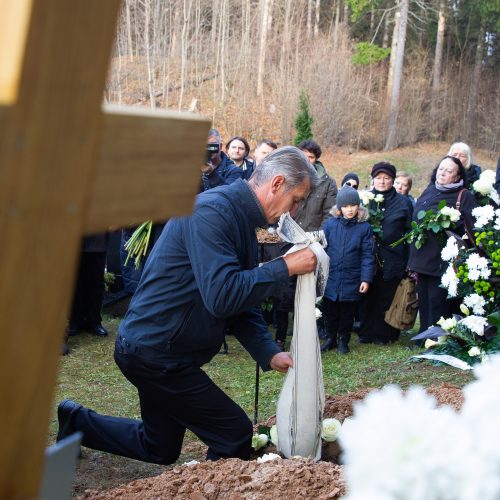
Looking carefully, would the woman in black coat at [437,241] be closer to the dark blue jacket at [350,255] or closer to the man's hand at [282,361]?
the dark blue jacket at [350,255]

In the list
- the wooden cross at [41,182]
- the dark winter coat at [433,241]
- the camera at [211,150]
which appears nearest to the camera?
the wooden cross at [41,182]

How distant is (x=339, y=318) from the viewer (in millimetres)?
9031

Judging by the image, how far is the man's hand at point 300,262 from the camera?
13.6 ft

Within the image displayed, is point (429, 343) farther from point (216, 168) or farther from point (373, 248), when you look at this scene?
point (216, 168)

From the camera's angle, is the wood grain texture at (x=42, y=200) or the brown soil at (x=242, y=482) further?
the brown soil at (x=242, y=482)

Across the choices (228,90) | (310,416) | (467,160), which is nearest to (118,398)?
(310,416)

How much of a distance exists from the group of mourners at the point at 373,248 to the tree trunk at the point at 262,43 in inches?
877

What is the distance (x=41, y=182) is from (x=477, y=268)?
651 cm

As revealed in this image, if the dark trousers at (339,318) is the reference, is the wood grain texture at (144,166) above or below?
above

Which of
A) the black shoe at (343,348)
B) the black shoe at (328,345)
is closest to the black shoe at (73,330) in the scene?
the black shoe at (328,345)

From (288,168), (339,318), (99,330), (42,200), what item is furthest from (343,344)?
(42,200)

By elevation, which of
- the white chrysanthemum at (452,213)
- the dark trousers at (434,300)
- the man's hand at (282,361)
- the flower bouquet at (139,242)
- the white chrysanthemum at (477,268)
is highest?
the white chrysanthemum at (452,213)

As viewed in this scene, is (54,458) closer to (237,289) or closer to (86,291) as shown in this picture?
(237,289)

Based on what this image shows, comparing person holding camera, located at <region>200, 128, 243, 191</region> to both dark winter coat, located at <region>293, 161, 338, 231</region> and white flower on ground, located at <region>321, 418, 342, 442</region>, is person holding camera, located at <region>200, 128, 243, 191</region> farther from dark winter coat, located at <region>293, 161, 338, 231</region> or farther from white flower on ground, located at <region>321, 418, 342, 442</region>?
white flower on ground, located at <region>321, 418, 342, 442</region>
